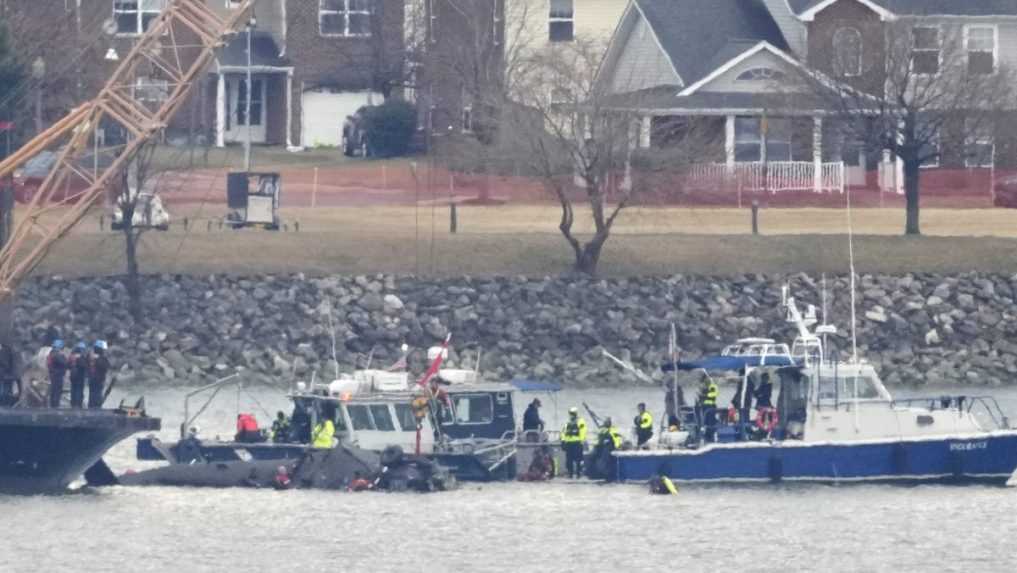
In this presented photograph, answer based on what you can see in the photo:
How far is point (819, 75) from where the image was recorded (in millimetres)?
81250

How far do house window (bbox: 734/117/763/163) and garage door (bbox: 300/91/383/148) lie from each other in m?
13.3

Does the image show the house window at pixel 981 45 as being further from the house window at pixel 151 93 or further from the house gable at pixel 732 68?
the house window at pixel 151 93

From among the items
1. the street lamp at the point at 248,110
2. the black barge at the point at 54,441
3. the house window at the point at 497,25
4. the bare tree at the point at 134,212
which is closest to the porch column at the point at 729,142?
the house window at the point at 497,25

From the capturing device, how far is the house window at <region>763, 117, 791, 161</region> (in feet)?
273

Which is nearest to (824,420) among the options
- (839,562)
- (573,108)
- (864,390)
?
(864,390)

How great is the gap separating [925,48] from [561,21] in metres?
14.9

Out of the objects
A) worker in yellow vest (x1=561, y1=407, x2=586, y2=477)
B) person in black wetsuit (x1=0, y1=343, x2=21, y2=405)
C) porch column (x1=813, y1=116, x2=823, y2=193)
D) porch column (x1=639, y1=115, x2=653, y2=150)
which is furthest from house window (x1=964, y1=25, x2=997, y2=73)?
person in black wetsuit (x1=0, y1=343, x2=21, y2=405)

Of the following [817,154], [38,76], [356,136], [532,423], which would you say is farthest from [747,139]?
[532,423]

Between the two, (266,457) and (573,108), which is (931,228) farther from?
(266,457)

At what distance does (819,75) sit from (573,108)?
8.47m

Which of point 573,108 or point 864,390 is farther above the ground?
point 573,108

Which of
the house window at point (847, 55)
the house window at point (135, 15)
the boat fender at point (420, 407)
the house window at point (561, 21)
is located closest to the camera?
the boat fender at point (420, 407)

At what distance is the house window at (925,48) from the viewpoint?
80.8m

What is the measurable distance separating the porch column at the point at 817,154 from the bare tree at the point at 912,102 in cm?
130
